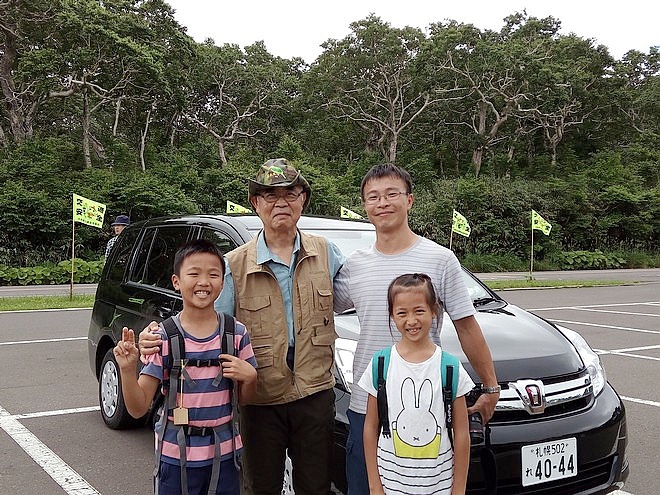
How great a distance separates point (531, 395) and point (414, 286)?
1047mm

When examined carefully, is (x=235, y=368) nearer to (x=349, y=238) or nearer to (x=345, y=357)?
(x=345, y=357)

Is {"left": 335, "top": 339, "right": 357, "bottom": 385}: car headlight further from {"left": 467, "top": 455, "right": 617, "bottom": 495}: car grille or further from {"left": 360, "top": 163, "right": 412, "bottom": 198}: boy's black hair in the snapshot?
{"left": 360, "top": 163, "right": 412, "bottom": 198}: boy's black hair

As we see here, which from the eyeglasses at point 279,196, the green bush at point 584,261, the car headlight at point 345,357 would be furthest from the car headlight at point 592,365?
Answer: the green bush at point 584,261

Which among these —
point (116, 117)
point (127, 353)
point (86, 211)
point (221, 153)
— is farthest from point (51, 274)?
point (127, 353)

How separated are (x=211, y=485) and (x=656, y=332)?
1000 cm

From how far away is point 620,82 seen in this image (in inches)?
1629

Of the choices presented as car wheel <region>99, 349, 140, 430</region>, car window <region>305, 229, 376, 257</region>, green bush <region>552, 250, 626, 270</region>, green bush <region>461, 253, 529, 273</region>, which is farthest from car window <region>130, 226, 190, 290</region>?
green bush <region>552, 250, 626, 270</region>

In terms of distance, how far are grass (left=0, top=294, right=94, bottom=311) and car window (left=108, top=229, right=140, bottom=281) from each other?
26.3 feet

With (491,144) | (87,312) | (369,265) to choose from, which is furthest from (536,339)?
(491,144)

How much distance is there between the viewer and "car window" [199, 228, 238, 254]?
395 cm

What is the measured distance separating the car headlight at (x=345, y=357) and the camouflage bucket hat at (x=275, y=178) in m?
0.93

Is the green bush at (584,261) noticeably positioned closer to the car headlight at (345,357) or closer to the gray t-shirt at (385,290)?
the car headlight at (345,357)

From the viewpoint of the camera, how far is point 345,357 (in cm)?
314

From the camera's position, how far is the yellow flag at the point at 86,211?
14.5 m
